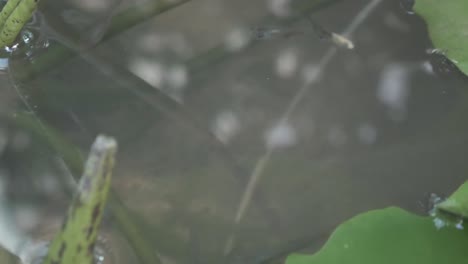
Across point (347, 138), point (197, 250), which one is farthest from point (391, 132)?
point (197, 250)

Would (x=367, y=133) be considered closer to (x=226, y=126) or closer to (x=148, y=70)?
(x=226, y=126)

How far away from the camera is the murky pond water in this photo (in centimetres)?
87

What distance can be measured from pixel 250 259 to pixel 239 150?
0.59 feet

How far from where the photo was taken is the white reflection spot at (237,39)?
1038 mm

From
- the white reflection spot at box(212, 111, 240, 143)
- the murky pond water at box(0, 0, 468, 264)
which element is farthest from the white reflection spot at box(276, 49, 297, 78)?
the white reflection spot at box(212, 111, 240, 143)

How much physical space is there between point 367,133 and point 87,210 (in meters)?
0.63

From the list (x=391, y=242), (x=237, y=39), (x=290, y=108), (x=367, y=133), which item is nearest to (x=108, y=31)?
(x=237, y=39)

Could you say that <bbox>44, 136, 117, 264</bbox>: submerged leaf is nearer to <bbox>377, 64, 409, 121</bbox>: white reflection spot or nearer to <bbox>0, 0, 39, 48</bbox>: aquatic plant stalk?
<bbox>0, 0, 39, 48</bbox>: aquatic plant stalk

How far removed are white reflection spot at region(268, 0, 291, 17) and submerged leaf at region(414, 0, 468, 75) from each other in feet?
0.76

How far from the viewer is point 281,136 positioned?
3.14 feet

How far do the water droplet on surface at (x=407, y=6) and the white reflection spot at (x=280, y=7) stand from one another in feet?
0.68

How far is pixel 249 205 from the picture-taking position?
2.90 feet

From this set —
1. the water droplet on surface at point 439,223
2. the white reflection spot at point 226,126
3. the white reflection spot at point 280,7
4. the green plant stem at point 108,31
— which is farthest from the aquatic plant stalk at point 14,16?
the water droplet on surface at point 439,223

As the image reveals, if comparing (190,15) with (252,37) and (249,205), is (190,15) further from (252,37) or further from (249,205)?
(249,205)
